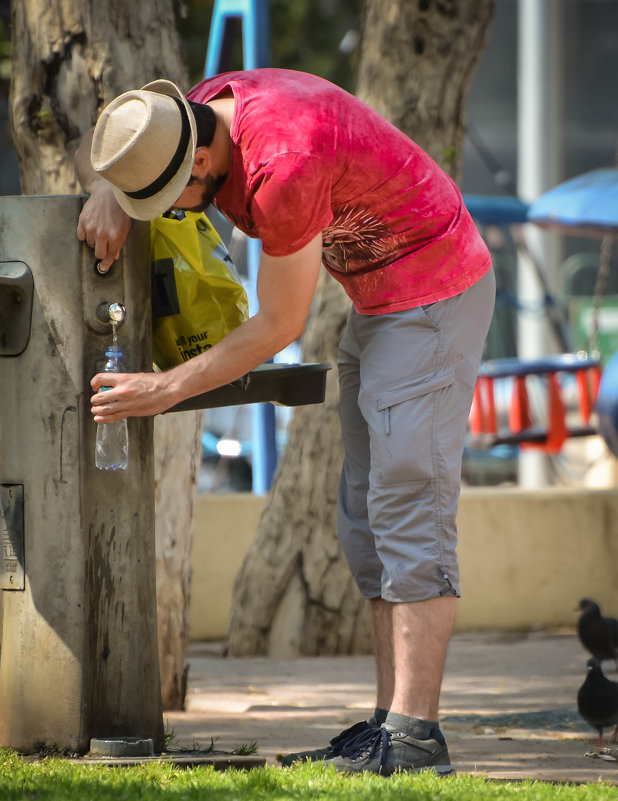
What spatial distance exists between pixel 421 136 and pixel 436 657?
152 inches

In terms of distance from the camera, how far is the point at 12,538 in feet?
11.7

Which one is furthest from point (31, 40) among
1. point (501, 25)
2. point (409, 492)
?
point (501, 25)

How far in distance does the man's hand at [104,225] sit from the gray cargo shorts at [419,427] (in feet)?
2.37

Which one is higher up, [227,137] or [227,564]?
[227,137]

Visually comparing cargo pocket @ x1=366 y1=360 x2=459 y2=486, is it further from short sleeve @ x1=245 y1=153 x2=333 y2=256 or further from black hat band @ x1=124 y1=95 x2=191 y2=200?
black hat band @ x1=124 y1=95 x2=191 y2=200

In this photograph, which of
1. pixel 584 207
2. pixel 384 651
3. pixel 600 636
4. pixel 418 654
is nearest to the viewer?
pixel 418 654

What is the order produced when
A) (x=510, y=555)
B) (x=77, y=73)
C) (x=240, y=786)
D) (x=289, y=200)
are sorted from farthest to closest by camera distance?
(x=510, y=555) < (x=77, y=73) < (x=289, y=200) < (x=240, y=786)

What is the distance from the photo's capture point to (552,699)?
205 inches

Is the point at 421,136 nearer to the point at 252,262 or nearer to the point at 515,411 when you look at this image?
the point at 252,262

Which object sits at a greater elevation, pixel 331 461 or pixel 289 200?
pixel 289 200

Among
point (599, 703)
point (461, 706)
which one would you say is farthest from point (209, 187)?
point (461, 706)

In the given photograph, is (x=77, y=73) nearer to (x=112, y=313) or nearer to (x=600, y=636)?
(x=112, y=313)

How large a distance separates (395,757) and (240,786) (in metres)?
0.52

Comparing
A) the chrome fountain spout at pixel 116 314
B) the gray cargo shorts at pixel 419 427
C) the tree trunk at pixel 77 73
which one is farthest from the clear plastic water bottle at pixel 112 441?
the tree trunk at pixel 77 73
